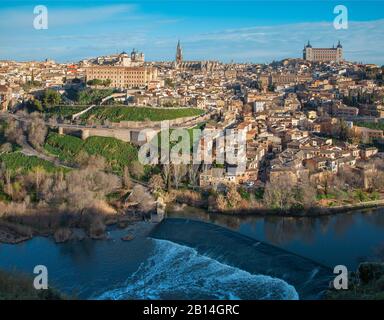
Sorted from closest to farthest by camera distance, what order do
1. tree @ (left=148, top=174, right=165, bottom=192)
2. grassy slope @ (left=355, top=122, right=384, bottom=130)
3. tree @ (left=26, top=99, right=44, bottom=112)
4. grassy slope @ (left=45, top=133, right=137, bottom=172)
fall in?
tree @ (left=148, top=174, right=165, bottom=192) < grassy slope @ (left=45, top=133, right=137, bottom=172) < grassy slope @ (left=355, top=122, right=384, bottom=130) < tree @ (left=26, top=99, right=44, bottom=112)

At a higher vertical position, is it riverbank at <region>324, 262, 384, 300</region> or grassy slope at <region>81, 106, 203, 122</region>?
grassy slope at <region>81, 106, 203, 122</region>

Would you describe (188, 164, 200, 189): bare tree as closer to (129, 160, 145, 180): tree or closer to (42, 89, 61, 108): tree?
(129, 160, 145, 180): tree

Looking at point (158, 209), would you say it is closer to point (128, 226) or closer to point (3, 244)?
point (128, 226)

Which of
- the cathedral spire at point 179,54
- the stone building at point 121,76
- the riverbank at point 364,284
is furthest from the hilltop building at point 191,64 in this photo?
the riverbank at point 364,284

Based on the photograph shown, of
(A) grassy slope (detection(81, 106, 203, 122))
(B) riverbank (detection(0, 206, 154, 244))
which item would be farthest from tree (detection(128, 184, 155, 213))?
(A) grassy slope (detection(81, 106, 203, 122))

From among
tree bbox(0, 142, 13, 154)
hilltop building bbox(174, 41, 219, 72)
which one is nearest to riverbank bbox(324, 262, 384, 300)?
tree bbox(0, 142, 13, 154)

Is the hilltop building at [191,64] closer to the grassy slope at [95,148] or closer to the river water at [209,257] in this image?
the grassy slope at [95,148]

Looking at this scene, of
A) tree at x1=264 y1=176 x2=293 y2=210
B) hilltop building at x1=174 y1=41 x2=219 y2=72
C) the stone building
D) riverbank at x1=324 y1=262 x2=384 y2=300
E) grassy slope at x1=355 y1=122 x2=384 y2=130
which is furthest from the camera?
hilltop building at x1=174 y1=41 x2=219 y2=72

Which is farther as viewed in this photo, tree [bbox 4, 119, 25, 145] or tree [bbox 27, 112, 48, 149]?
tree [bbox 4, 119, 25, 145]

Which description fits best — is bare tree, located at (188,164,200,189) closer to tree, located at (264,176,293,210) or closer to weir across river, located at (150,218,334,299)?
tree, located at (264,176,293,210)

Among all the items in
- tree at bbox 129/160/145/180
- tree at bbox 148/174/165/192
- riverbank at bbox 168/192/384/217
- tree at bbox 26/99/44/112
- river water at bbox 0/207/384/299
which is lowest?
river water at bbox 0/207/384/299
